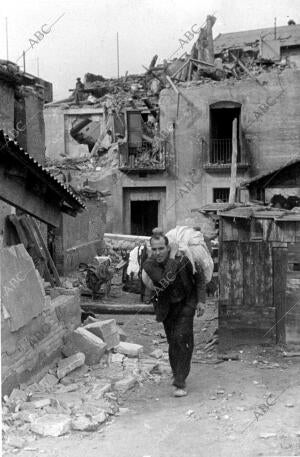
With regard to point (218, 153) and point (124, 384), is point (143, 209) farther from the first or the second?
point (124, 384)

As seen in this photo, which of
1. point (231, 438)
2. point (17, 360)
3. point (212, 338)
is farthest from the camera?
point (212, 338)

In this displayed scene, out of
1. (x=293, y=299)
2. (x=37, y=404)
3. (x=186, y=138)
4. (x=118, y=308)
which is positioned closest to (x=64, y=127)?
(x=186, y=138)

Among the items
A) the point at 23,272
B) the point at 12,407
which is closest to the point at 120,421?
the point at 12,407

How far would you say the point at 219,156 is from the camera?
2625 cm

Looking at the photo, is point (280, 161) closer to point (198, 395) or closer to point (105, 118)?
point (105, 118)

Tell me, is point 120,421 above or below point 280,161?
below

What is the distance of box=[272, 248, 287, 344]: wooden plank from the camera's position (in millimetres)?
8344

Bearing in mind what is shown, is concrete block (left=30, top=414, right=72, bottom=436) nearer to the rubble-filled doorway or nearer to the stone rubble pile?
the stone rubble pile

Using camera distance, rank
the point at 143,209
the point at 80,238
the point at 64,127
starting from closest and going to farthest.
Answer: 1. the point at 80,238
2. the point at 143,209
3. the point at 64,127

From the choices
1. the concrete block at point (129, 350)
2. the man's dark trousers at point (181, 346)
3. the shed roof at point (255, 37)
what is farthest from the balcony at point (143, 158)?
the man's dark trousers at point (181, 346)

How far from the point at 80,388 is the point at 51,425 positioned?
1.31 m

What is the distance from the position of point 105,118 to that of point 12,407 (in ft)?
84.4

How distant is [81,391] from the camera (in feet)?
20.6

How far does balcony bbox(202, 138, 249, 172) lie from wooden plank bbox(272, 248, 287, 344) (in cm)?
1706
